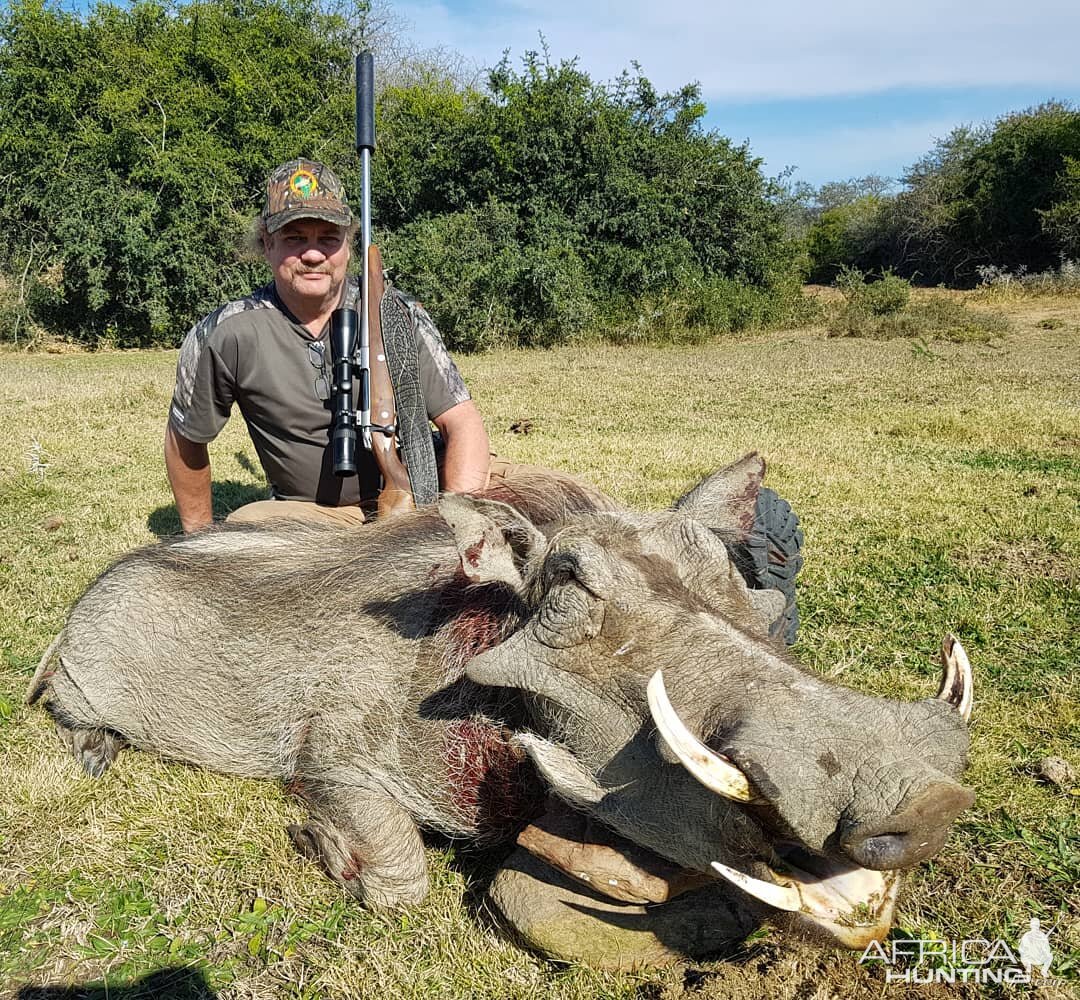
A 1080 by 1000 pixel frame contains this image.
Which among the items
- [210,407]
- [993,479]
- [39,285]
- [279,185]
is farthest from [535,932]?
[39,285]

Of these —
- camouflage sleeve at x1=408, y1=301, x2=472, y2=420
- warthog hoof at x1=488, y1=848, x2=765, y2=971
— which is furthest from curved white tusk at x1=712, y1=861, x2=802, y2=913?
camouflage sleeve at x1=408, y1=301, x2=472, y2=420

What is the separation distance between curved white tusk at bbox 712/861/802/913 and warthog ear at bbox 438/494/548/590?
0.83m

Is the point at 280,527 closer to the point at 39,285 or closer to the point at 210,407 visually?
the point at 210,407

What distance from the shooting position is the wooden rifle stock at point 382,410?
366cm

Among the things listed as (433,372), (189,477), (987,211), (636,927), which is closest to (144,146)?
(189,477)

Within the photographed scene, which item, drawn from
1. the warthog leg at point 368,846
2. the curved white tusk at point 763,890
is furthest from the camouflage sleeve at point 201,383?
the curved white tusk at point 763,890

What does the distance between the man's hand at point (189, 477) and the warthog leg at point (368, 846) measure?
1791 mm

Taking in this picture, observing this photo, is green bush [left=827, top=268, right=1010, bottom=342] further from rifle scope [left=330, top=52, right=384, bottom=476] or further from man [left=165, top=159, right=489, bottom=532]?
rifle scope [left=330, top=52, right=384, bottom=476]

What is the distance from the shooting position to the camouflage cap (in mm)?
3686

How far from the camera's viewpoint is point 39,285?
17.4 metres

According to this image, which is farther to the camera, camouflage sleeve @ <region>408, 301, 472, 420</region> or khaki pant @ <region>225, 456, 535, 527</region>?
camouflage sleeve @ <region>408, 301, 472, 420</region>

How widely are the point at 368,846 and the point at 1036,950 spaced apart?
5.28ft

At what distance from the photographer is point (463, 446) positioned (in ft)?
13.0

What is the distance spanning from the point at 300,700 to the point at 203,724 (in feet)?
1.58
